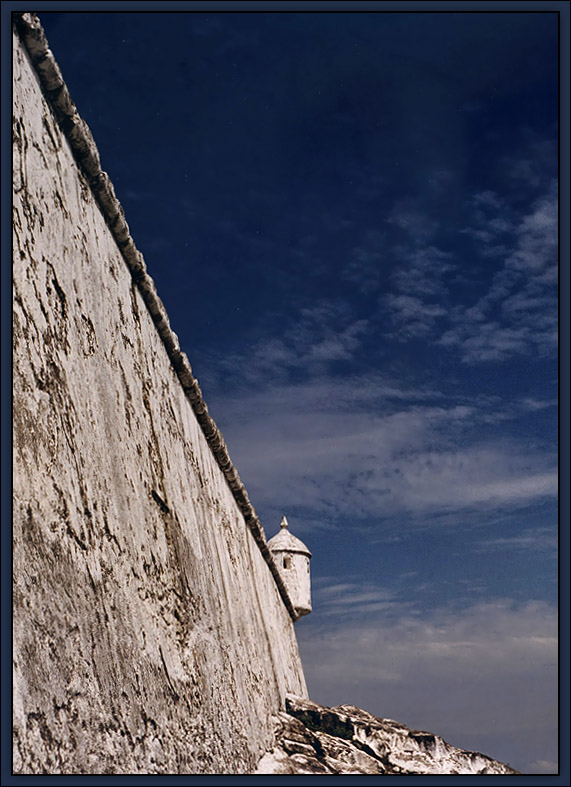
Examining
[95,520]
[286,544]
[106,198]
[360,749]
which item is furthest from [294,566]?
[95,520]

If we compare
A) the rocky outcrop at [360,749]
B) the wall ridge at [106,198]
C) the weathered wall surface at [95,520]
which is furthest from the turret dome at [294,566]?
the weathered wall surface at [95,520]

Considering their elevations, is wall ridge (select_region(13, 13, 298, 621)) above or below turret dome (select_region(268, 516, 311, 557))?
below

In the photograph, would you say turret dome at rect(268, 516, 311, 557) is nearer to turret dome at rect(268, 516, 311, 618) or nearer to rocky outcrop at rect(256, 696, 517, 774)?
turret dome at rect(268, 516, 311, 618)

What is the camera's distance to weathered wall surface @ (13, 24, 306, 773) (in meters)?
3.57

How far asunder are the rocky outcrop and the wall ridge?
3312mm

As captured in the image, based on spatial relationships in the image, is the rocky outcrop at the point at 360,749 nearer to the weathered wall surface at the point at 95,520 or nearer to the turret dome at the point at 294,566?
the weathered wall surface at the point at 95,520

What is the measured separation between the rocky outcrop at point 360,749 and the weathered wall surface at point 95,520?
5.20 ft

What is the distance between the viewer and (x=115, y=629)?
14.5ft

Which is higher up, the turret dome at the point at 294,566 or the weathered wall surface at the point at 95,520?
the turret dome at the point at 294,566

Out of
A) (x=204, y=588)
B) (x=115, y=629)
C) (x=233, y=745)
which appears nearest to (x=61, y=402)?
(x=115, y=629)

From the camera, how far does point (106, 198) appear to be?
532 centimetres

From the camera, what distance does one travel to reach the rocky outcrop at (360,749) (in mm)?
8359

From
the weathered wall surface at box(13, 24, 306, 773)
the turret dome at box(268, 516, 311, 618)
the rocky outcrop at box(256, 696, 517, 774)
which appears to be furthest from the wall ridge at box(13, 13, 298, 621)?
the turret dome at box(268, 516, 311, 618)

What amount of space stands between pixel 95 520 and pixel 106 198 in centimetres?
226
